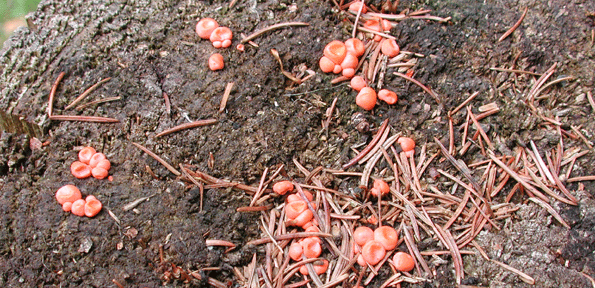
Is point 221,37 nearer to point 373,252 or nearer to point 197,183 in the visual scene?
point 197,183

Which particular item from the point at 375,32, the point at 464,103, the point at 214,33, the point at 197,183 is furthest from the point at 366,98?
the point at 197,183

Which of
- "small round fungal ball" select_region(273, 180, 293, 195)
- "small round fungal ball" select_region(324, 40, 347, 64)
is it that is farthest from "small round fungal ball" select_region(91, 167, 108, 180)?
"small round fungal ball" select_region(324, 40, 347, 64)

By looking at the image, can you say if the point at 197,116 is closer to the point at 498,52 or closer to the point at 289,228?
the point at 289,228

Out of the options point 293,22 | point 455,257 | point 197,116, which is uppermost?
point 293,22

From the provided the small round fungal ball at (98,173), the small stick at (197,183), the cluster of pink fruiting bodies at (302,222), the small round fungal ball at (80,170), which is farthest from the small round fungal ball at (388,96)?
the small round fungal ball at (80,170)

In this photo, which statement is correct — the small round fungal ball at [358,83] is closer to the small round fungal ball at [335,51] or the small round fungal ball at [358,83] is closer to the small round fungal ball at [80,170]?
the small round fungal ball at [335,51]

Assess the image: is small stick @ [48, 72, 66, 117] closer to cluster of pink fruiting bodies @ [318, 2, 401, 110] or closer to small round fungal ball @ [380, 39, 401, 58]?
cluster of pink fruiting bodies @ [318, 2, 401, 110]

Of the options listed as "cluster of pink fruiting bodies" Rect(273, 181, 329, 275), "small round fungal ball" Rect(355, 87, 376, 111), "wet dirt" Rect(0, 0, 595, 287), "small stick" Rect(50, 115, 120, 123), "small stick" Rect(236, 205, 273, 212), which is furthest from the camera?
"small round fungal ball" Rect(355, 87, 376, 111)

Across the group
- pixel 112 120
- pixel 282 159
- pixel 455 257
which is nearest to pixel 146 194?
Answer: pixel 112 120
